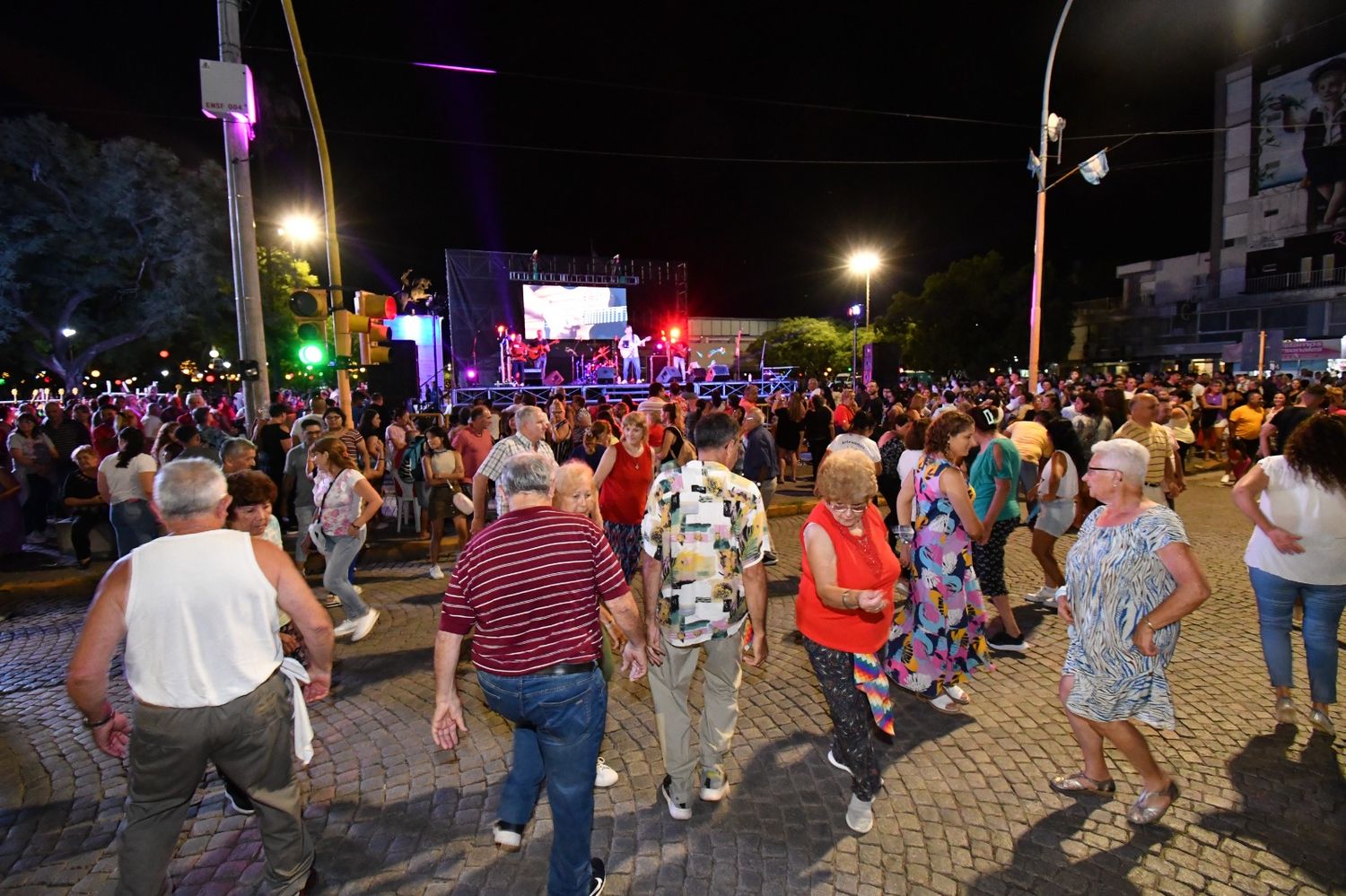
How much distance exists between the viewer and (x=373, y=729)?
4145mm

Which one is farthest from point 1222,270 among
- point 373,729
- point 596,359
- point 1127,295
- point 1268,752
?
point 373,729

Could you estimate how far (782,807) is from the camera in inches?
Result: 131

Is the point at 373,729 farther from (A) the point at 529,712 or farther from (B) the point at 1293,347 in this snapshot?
(B) the point at 1293,347

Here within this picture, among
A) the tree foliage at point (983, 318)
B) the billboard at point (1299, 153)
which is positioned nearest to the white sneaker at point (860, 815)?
the tree foliage at point (983, 318)

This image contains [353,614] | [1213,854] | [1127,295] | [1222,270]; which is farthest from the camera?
[1127,295]

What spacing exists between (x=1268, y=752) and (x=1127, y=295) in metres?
55.0

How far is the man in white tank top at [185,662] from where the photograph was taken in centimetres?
234

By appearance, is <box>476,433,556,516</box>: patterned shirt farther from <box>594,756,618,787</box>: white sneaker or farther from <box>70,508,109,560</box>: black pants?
<box>70,508,109,560</box>: black pants

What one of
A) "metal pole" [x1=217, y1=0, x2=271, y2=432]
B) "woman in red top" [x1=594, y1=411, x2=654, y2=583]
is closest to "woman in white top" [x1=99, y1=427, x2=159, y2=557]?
"metal pole" [x1=217, y1=0, x2=271, y2=432]

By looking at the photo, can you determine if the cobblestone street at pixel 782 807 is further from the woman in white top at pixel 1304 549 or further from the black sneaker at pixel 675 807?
the woman in white top at pixel 1304 549

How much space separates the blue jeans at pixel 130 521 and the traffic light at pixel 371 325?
130 inches

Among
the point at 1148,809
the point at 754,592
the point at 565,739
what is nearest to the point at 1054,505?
the point at 1148,809

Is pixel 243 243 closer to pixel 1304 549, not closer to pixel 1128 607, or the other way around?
pixel 1128 607

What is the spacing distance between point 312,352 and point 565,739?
749 cm
